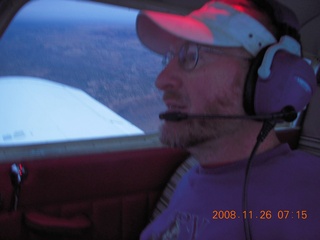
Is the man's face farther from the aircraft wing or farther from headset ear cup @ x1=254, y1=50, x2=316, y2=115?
the aircraft wing

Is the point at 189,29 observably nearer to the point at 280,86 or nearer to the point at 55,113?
the point at 280,86

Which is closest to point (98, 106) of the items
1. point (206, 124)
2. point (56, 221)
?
point (56, 221)

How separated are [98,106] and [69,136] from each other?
38 centimetres

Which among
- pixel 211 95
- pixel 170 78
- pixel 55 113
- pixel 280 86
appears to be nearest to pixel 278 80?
pixel 280 86

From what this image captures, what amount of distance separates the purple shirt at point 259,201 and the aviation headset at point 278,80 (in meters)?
0.12

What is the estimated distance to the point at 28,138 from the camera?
171 centimetres

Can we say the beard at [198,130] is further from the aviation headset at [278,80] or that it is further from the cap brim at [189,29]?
the cap brim at [189,29]

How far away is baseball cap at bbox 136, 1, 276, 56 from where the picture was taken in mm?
875

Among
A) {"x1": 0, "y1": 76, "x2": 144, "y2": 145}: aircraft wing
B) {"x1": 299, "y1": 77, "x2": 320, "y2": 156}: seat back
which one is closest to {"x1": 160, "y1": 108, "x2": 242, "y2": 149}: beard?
{"x1": 0, "y1": 76, "x2": 144, "y2": 145}: aircraft wing

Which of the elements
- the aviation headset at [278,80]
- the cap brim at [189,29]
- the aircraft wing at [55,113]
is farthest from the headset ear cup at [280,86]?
the aircraft wing at [55,113]

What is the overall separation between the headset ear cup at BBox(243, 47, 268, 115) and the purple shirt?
0.42 ft

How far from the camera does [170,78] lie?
1002 mm

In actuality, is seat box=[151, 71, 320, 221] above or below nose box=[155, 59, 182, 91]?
below

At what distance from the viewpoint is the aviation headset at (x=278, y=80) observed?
0.89m
